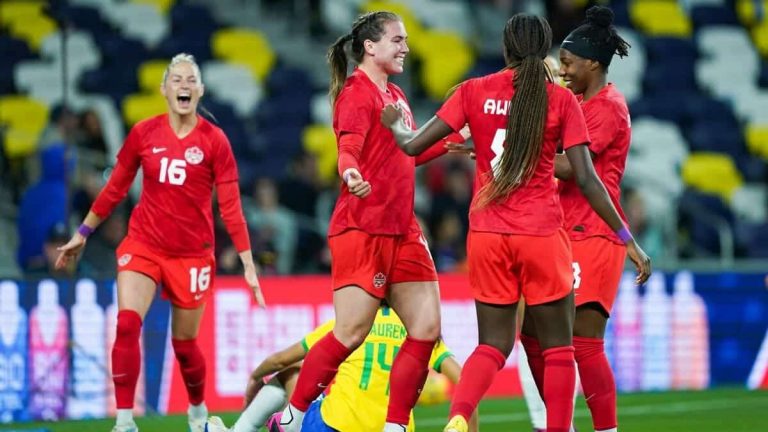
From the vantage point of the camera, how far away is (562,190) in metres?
8.05

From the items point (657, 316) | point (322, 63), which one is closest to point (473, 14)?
point (322, 63)

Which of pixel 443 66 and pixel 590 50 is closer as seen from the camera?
pixel 590 50

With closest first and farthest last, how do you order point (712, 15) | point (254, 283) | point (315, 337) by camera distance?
point (315, 337) → point (254, 283) → point (712, 15)

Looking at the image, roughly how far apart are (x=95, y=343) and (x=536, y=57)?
6.49m

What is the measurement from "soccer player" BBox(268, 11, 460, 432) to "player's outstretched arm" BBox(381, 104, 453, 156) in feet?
0.70

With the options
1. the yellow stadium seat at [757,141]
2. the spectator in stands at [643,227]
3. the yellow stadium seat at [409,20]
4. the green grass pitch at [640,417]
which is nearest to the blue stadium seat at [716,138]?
the yellow stadium seat at [757,141]

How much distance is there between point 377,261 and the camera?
7.73 metres

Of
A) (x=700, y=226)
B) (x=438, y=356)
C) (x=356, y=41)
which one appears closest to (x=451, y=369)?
(x=438, y=356)

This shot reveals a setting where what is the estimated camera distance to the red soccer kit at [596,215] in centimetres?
786

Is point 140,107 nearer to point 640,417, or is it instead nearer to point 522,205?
point 640,417

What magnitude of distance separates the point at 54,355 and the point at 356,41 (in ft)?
18.3

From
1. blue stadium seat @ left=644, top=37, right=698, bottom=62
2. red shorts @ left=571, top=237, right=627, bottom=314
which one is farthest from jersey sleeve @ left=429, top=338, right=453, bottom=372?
blue stadium seat @ left=644, top=37, right=698, bottom=62

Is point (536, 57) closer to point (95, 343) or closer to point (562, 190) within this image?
point (562, 190)

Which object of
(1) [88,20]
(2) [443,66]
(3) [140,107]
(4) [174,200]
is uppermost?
(1) [88,20]
